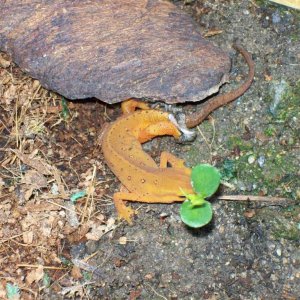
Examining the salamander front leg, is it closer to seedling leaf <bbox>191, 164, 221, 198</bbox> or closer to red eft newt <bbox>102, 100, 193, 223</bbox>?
red eft newt <bbox>102, 100, 193, 223</bbox>

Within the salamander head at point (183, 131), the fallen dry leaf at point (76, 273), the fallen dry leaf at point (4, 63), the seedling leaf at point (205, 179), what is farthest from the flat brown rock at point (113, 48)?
the fallen dry leaf at point (76, 273)

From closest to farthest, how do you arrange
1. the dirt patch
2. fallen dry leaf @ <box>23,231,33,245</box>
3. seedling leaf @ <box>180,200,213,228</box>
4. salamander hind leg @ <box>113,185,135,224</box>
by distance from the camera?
1. seedling leaf @ <box>180,200,213,228</box>
2. the dirt patch
3. fallen dry leaf @ <box>23,231,33,245</box>
4. salamander hind leg @ <box>113,185,135,224</box>

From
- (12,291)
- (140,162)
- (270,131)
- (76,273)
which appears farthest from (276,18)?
(12,291)

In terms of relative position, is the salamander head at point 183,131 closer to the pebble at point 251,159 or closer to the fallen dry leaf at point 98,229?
the pebble at point 251,159

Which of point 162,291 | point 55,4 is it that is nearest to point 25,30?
point 55,4

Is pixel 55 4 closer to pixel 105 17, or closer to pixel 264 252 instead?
pixel 105 17

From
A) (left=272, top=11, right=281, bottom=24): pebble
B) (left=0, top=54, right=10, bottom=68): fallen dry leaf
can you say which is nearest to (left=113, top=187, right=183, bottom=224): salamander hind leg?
(left=0, top=54, right=10, bottom=68): fallen dry leaf

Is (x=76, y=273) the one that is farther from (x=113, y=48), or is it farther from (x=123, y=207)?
(x=113, y=48)
